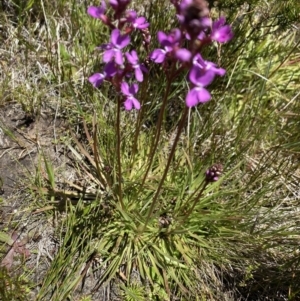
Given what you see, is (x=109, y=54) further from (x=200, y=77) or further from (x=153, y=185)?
(x=153, y=185)

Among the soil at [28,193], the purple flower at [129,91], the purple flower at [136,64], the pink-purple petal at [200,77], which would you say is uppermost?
the pink-purple petal at [200,77]

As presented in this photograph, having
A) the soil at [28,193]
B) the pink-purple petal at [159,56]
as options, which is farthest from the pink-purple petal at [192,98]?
the soil at [28,193]

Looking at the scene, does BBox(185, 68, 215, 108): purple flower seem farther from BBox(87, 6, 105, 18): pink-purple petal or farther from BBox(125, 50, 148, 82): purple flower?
BBox(87, 6, 105, 18): pink-purple petal

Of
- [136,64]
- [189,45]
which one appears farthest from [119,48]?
[189,45]

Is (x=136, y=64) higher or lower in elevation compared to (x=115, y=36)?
lower

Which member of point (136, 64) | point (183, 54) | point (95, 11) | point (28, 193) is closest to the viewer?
point (183, 54)

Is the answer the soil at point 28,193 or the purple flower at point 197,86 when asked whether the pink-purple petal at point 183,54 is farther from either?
the soil at point 28,193

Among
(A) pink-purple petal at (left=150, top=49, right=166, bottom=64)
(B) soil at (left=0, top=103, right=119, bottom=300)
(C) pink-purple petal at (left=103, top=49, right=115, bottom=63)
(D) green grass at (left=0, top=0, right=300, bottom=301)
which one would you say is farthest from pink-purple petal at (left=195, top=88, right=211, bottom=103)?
(B) soil at (left=0, top=103, right=119, bottom=300)

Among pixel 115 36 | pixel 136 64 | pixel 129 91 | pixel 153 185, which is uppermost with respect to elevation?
pixel 115 36
